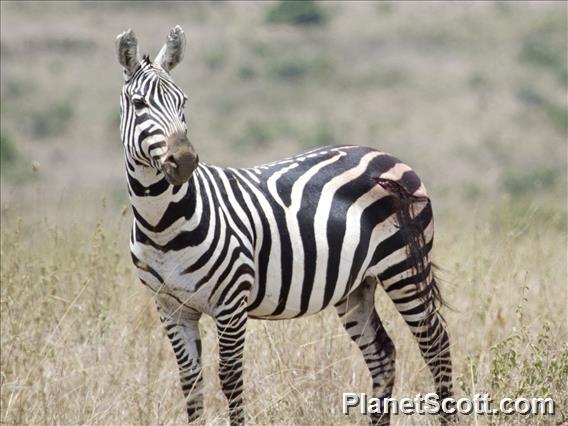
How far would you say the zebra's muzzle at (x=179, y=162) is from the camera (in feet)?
17.4

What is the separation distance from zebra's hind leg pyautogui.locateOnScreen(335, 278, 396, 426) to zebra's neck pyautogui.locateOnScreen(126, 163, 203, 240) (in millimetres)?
1333

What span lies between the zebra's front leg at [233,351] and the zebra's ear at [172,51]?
1.36 m

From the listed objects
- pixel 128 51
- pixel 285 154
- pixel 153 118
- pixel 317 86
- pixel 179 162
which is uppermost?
pixel 317 86

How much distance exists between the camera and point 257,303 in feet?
19.9

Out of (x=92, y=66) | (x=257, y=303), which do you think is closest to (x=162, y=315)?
(x=257, y=303)

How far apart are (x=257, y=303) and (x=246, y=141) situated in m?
29.6

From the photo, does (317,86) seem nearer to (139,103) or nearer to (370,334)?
(370,334)

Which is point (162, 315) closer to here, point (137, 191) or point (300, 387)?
point (137, 191)

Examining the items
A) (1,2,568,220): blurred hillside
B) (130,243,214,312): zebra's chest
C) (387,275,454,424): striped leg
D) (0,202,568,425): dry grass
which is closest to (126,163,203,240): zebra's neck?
(130,243,214,312): zebra's chest

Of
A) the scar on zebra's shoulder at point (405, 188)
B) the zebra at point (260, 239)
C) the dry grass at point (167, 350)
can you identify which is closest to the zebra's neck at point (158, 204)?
the zebra at point (260, 239)

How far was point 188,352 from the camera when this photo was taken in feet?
19.7

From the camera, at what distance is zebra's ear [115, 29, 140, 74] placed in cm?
566

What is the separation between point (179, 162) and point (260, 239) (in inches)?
37.7

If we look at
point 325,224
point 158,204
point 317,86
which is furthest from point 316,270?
point 317,86
